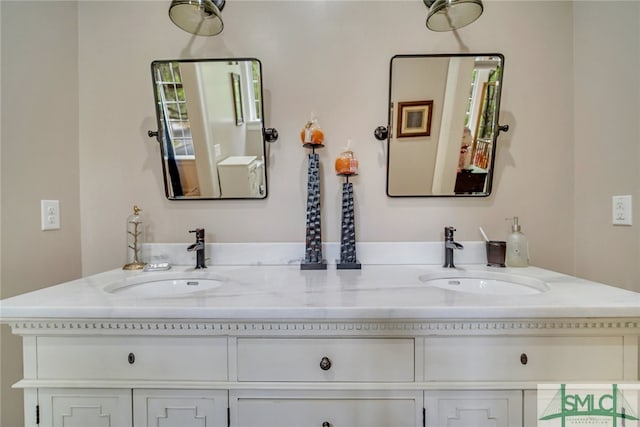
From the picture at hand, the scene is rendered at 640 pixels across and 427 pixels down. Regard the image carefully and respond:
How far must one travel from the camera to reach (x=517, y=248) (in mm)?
1151

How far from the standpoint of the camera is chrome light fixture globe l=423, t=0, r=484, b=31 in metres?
1.06

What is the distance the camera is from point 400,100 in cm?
125

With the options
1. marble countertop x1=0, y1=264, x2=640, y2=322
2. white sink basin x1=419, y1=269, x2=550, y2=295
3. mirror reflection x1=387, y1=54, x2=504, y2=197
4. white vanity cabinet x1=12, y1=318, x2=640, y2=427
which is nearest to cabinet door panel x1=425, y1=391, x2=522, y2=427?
white vanity cabinet x1=12, y1=318, x2=640, y2=427

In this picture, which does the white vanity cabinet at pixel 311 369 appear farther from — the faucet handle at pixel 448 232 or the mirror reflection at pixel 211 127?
the mirror reflection at pixel 211 127

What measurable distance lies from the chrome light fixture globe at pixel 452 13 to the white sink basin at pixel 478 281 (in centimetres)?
102

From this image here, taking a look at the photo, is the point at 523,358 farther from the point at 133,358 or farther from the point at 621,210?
the point at 133,358

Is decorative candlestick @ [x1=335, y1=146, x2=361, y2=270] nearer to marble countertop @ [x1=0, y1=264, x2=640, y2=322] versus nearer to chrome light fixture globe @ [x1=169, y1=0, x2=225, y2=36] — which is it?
marble countertop @ [x1=0, y1=264, x2=640, y2=322]

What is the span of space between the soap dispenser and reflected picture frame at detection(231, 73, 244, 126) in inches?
50.0

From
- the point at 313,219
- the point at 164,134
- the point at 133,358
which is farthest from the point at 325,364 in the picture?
the point at 164,134

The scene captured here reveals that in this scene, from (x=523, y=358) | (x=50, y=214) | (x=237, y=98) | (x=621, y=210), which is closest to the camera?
(x=523, y=358)

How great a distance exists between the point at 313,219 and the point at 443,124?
0.72 m

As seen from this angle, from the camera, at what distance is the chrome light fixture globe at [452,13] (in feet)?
3.49

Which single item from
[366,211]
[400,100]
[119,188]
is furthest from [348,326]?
[119,188]

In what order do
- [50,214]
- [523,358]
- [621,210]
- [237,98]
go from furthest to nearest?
[237,98] < [50,214] < [621,210] < [523,358]
